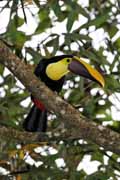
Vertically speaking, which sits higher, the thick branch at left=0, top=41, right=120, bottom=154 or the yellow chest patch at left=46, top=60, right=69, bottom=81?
the yellow chest patch at left=46, top=60, right=69, bottom=81

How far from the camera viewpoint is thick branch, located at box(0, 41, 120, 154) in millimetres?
1793

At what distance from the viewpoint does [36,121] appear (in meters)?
2.55

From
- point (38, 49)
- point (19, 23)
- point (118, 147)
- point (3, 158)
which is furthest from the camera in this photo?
point (19, 23)

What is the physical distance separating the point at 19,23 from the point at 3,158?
82cm

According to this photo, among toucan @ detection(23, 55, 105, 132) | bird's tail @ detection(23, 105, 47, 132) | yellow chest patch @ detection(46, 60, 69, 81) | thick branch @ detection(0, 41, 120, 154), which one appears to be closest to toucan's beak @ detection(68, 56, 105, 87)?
toucan @ detection(23, 55, 105, 132)

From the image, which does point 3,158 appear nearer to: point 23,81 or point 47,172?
point 47,172

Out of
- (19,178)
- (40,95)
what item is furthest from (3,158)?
(40,95)

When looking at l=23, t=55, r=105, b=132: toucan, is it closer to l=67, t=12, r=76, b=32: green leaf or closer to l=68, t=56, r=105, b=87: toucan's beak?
l=68, t=56, r=105, b=87: toucan's beak

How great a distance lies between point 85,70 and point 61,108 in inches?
22.6

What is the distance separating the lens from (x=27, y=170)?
7.41 ft

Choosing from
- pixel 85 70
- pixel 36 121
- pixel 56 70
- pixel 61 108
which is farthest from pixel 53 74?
pixel 61 108

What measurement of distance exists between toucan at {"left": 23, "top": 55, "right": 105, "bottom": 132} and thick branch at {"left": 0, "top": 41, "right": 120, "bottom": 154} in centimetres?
48

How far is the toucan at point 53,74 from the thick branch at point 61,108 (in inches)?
18.9

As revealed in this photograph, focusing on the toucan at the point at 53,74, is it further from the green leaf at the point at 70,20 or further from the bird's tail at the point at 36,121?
the green leaf at the point at 70,20
